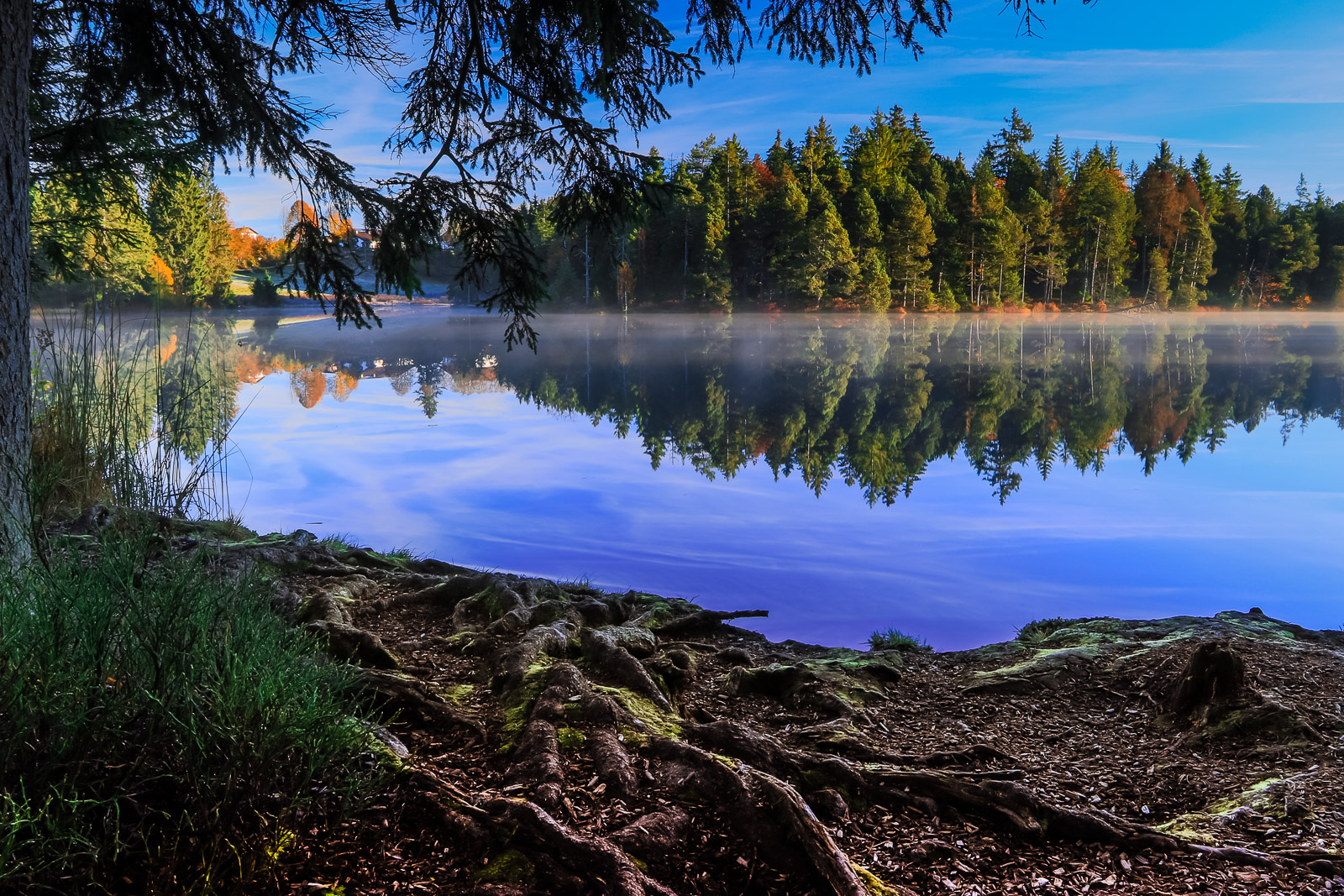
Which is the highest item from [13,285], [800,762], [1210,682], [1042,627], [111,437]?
[13,285]

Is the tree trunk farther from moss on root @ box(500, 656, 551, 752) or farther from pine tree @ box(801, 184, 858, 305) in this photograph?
pine tree @ box(801, 184, 858, 305)

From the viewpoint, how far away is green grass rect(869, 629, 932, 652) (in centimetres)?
612

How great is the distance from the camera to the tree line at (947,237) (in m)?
48.6

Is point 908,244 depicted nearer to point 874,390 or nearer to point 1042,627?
point 874,390

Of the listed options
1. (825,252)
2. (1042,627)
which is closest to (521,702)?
(1042,627)

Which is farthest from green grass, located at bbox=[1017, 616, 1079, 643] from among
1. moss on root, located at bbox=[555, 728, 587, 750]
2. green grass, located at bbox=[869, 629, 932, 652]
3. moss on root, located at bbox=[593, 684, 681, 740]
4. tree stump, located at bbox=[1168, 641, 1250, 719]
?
moss on root, located at bbox=[555, 728, 587, 750]

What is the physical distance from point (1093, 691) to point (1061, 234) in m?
61.2

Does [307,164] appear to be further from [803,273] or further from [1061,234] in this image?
[1061,234]

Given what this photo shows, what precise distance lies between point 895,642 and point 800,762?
356cm

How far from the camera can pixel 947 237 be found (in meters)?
55.4

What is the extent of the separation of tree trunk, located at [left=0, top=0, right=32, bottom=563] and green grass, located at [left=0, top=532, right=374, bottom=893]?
1.23 m

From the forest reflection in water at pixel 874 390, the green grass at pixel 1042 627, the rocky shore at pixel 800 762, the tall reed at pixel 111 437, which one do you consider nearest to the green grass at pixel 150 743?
the rocky shore at pixel 800 762

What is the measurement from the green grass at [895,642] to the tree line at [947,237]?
39145mm

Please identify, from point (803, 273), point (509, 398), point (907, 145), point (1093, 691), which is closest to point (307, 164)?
point (1093, 691)
